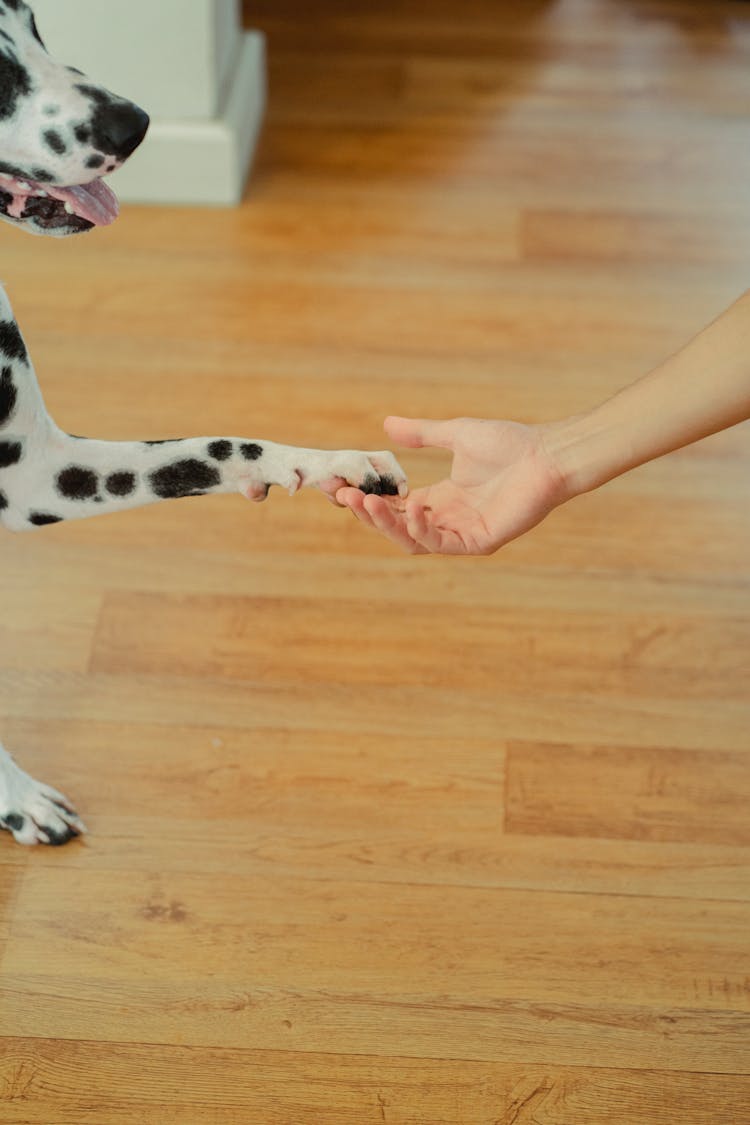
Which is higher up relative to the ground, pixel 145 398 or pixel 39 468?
pixel 39 468

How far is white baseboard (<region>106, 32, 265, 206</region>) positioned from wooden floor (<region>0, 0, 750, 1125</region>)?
0.06 m

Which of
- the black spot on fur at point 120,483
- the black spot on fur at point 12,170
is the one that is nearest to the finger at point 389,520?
the black spot on fur at point 120,483

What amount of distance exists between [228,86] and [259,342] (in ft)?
2.53

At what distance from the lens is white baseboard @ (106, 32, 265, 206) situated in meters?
2.92

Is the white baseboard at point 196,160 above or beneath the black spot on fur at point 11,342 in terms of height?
beneath

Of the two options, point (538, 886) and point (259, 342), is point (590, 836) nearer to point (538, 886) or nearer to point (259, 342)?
point (538, 886)

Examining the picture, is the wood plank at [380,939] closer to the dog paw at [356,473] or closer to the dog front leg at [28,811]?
the dog front leg at [28,811]

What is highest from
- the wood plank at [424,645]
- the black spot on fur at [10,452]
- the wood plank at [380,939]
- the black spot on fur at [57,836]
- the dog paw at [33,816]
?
the black spot on fur at [10,452]

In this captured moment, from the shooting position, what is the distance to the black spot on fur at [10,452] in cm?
155

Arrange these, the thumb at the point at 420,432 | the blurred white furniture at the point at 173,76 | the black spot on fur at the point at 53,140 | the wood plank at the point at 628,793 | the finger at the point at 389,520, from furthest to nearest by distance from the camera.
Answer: the blurred white furniture at the point at 173,76 → the wood plank at the point at 628,793 → the thumb at the point at 420,432 → the finger at the point at 389,520 → the black spot on fur at the point at 53,140

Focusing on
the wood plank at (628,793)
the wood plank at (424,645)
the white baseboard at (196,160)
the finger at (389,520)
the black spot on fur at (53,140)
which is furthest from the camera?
the white baseboard at (196,160)

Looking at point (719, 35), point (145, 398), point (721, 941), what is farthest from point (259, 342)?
point (719, 35)

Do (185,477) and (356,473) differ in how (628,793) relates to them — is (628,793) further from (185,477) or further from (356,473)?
(185,477)

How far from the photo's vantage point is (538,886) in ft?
5.59
